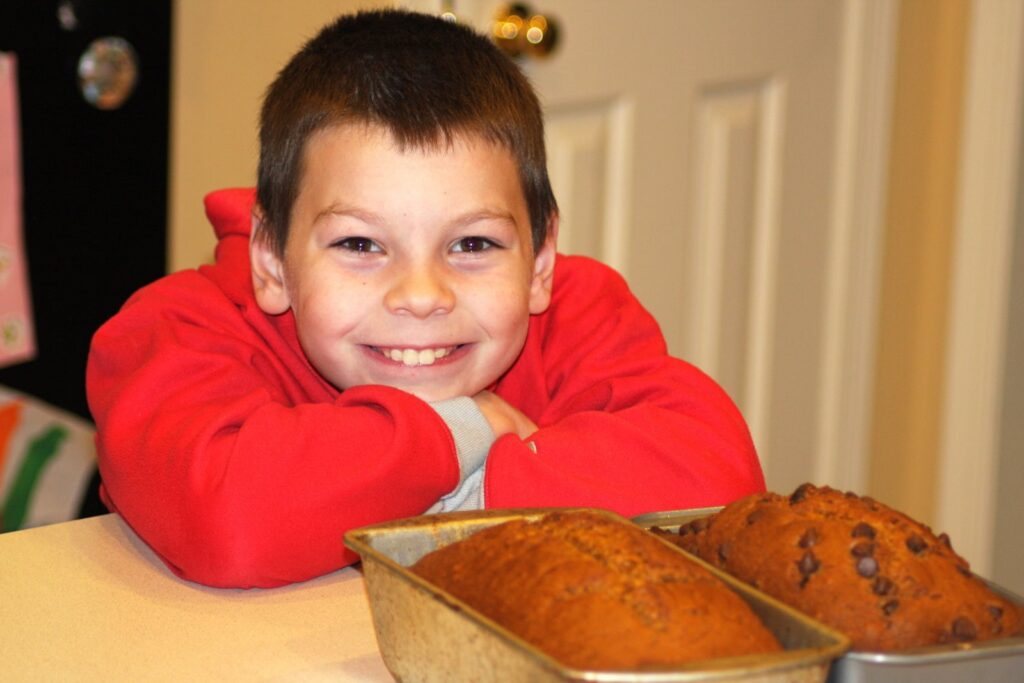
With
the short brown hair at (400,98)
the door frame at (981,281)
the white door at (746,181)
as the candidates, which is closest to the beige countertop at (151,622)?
the short brown hair at (400,98)

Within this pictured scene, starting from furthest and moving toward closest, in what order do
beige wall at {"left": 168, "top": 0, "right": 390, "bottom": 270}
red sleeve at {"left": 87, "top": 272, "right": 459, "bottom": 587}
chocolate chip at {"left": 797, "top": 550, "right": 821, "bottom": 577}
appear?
beige wall at {"left": 168, "top": 0, "right": 390, "bottom": 270}
red sleeve at {"left": 87, "top": 272, "right": 459, "bottom": 587}
chocolate chip at {"left": 797, "top": 550, "right": 821, "bottom": 577}

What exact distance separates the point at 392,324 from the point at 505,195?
0.45 ft

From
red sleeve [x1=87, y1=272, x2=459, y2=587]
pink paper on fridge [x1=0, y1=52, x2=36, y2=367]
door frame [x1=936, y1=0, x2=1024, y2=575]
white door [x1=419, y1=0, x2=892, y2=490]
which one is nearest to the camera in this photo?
red sleeve [x1=87, y1=272, x2=459, y2=587]

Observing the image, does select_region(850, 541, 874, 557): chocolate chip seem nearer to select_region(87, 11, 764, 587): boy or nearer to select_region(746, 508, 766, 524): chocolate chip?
select_region(746, 508, 766, 524): chocolate chip

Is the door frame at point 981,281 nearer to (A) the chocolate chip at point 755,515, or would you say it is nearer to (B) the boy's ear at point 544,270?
(B) the boy's ear at point 544,270

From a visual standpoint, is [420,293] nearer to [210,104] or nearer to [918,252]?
[210,104]

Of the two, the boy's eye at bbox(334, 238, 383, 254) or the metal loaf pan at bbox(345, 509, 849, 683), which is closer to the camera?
the metal loaf pan at bbox(345, 509, 849, 683)

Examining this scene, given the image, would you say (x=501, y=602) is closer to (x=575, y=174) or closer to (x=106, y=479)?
(x=106, y=479)

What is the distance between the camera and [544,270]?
115 cm

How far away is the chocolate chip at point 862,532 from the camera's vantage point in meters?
0.60

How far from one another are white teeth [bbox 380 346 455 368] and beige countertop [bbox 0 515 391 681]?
214 mm

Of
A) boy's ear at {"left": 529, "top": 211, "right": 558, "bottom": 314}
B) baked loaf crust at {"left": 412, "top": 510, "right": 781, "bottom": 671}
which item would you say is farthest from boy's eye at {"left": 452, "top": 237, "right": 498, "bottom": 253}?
baked loaf crust at {"left": 412, "top": 510, "right": 781, "bottom": 671}

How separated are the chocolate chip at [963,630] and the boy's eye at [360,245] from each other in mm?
558

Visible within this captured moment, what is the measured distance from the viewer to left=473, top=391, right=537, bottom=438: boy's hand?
1.03 meters
